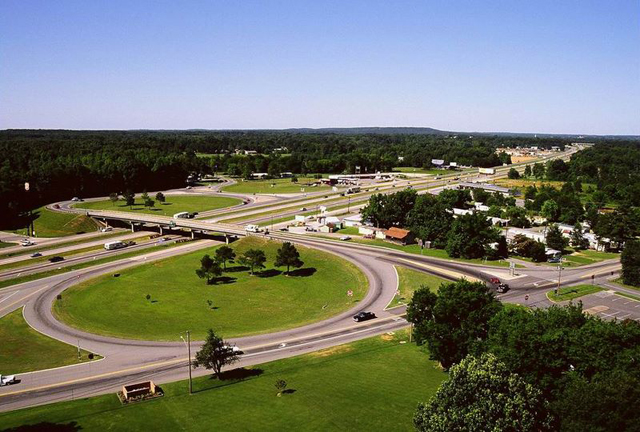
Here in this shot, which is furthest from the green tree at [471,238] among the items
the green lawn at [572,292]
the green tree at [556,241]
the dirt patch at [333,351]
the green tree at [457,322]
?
the dirt patch at [333,351]

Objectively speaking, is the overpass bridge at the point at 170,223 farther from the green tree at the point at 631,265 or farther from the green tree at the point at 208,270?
the green tree at the point at 631,265

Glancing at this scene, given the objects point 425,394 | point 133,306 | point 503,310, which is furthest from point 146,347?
point 503,310

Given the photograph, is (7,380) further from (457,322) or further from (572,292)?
(572,292)

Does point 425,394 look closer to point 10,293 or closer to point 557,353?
point 557,353

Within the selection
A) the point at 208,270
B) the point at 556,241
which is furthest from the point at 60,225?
the point at 556,241

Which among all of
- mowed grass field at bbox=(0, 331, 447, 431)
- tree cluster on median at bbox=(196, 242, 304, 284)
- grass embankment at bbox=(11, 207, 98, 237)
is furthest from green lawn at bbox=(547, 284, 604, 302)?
grass embankment at bbox=(11, 207, 98, 237)

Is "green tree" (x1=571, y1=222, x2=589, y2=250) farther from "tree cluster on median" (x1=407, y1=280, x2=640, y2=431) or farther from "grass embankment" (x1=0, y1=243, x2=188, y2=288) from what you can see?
"grass embankment" (x1=0, y1=243, x2=188, y2=288)
